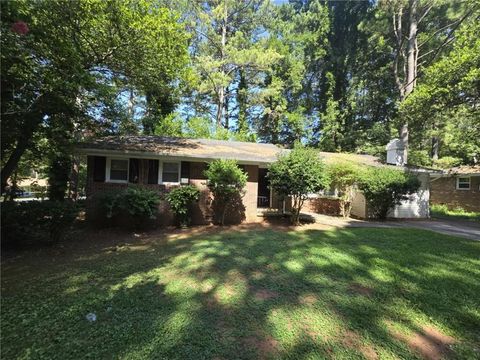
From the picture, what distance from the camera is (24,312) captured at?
4.02 metres

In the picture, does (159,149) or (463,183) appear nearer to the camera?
(159,149)

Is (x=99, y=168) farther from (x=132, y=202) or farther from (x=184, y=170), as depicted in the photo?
(x=184, y=170)

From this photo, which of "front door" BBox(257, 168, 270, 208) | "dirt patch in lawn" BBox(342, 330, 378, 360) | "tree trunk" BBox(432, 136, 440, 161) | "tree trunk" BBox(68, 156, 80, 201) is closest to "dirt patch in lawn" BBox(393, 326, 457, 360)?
"dirt patch in lawn" BBox(342, 330, 378, 360)

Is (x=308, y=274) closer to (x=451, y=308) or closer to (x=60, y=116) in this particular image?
(x=451, y=308)

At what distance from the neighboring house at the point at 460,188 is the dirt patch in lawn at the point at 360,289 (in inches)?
640

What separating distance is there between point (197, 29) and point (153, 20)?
17.9 metres

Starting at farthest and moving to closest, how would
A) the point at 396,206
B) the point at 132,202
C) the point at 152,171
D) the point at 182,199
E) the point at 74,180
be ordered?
the point at 396,206
the point at 74,180
the point at 152,171
the point at 182,199
the point at 132,202

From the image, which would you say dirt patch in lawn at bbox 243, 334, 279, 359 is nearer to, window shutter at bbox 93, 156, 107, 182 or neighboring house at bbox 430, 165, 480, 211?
window shutter at bbox 93, 156, 107, 182

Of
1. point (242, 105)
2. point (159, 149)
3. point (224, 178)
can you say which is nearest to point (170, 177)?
point (159, 149)

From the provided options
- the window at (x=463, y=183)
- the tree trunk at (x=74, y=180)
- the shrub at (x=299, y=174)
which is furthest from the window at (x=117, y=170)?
the window at (x=463, y=183)

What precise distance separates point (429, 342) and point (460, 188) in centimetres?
2060

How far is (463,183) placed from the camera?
758 inches

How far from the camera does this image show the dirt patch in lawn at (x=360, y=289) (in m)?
4.81

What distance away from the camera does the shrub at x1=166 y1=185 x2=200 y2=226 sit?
10.1 metres
